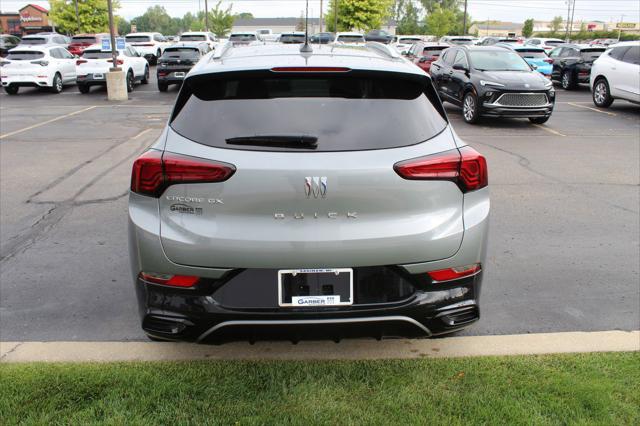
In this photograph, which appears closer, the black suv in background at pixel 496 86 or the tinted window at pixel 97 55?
the black suv in background at pixel 496 86

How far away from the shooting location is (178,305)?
2.97 meters

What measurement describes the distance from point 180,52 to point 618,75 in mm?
14431

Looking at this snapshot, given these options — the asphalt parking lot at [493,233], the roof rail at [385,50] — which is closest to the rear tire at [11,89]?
the asphalt parking lot at [493,233]

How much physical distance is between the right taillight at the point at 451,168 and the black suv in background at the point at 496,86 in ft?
35.9

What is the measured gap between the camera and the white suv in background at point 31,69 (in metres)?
20.3

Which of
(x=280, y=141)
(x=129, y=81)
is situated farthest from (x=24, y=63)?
(x=280, y=141)

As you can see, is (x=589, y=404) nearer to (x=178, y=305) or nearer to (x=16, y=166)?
(x=178, y=305)

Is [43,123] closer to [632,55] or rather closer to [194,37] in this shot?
[632,55]

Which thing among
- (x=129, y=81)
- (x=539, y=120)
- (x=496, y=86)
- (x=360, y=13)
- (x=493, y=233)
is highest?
(x=360, y=13)

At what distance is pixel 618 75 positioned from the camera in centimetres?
1619

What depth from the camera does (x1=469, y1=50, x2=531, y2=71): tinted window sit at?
14438 mm

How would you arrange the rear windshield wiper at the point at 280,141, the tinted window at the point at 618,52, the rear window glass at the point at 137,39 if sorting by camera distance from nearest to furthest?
the rear windshield wiper at the point at 280,141 → the tinted window at the point at 618,52 → the rear window glass at the point at 137,39

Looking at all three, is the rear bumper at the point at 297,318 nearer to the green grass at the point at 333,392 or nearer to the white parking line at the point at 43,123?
the green grass at the point at 333,392

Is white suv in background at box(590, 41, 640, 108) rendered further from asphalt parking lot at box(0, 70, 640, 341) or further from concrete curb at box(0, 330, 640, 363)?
concrete curb at box(0, 330, 640, 363)
